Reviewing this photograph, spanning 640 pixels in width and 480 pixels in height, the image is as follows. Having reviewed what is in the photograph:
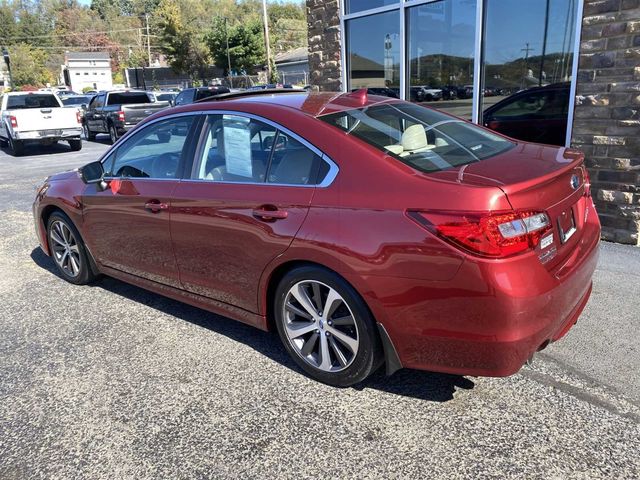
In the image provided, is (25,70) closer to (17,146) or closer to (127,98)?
(127,98)

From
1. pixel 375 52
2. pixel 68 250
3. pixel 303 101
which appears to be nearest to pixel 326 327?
pixel 303 101

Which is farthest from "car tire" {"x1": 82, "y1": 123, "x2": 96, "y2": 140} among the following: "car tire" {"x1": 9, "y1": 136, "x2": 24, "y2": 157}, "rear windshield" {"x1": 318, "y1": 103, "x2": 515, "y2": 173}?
"rear windshield" {"x1": 318, "y1": 103, "x2": 515, "y2": 173}

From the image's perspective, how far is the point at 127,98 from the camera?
18.0m

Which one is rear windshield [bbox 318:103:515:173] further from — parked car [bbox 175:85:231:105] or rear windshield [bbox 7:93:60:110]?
rear windshield [bbox 7:93:60:110]

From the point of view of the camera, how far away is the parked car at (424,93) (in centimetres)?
769

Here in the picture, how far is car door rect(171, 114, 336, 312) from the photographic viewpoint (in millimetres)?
2965

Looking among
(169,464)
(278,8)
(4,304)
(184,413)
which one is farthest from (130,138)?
(278,8)

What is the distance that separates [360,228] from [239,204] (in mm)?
881

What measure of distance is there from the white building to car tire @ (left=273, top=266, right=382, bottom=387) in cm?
9936

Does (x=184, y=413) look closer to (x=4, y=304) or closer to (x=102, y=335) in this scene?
(x=102, y=335)

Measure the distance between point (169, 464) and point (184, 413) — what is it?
407 millimetres

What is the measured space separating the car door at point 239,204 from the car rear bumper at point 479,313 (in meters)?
0.69

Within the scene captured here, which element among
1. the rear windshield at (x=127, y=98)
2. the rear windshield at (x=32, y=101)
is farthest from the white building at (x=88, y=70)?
the rear windshield at (x=32, y=101)

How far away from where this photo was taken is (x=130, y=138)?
13.6ft
